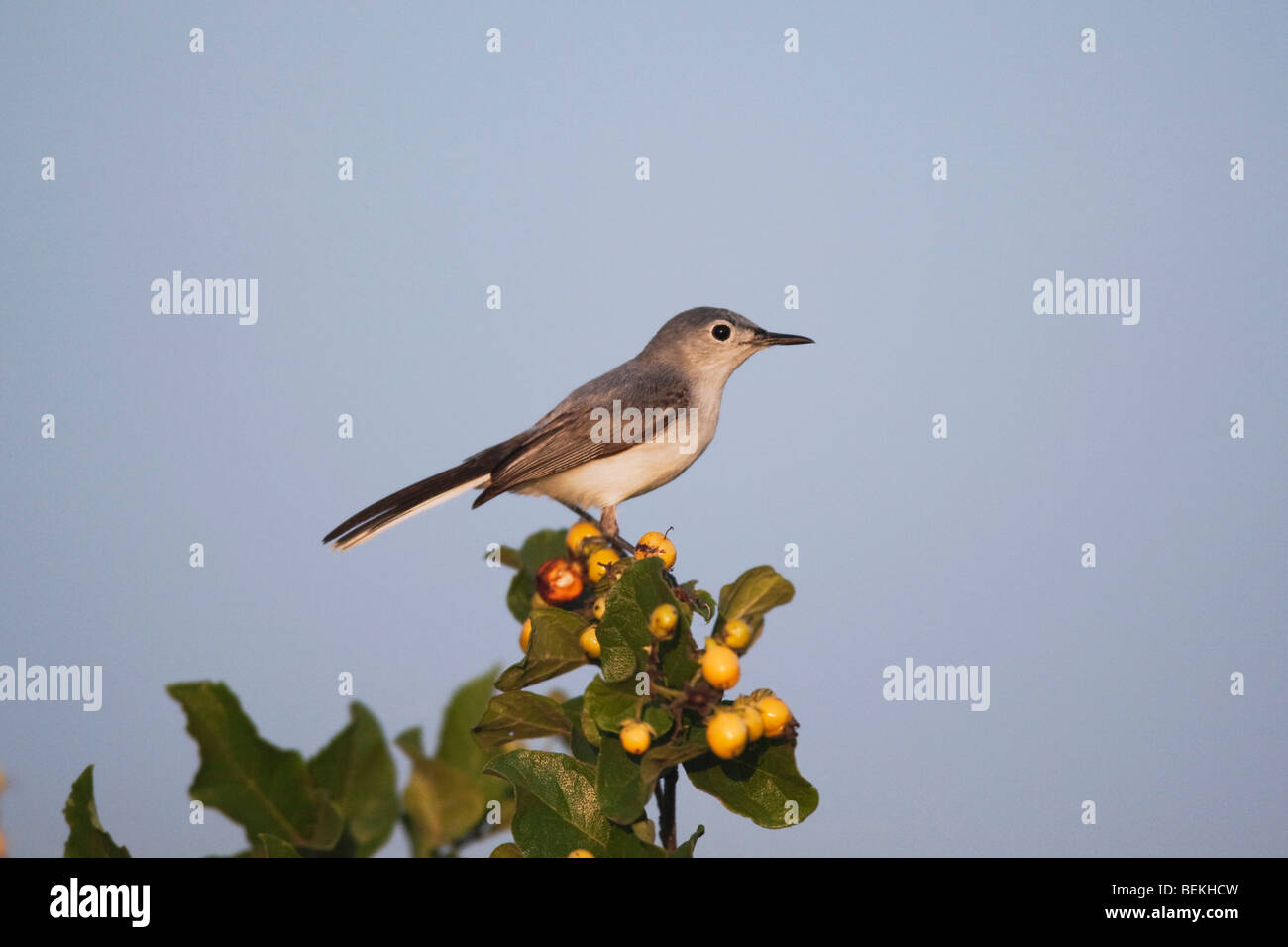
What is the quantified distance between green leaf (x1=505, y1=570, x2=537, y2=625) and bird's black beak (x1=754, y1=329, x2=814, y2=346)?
2.54 m

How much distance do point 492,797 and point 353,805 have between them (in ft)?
1.95

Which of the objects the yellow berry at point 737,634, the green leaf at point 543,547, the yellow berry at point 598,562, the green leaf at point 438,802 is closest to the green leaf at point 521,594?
the green leaf at point 543,547

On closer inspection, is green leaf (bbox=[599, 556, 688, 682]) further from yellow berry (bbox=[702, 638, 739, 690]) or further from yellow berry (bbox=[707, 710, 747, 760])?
yellow berry (bbox=[707, 710, 747, 760])

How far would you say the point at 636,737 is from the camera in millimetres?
2945

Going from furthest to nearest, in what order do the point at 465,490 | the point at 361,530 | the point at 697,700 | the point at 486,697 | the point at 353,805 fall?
the point at 465,490 → the point at 361,530 → the point at 486,697 → the point at 353,805 → the point at 697,700

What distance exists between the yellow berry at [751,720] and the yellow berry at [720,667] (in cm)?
7

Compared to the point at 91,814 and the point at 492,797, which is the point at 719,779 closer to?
the point at 492,797

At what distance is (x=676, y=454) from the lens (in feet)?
20.5

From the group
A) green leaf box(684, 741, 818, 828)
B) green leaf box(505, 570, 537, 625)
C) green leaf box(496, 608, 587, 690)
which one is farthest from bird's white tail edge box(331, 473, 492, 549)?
green leaf box(684, 741, 818, 828)

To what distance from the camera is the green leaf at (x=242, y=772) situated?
11.3 ft

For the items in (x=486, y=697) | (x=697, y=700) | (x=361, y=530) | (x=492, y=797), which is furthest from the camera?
(x=361, y=530)

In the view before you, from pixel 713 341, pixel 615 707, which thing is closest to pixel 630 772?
pixel 615 707

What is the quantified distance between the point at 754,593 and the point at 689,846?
0.88m
